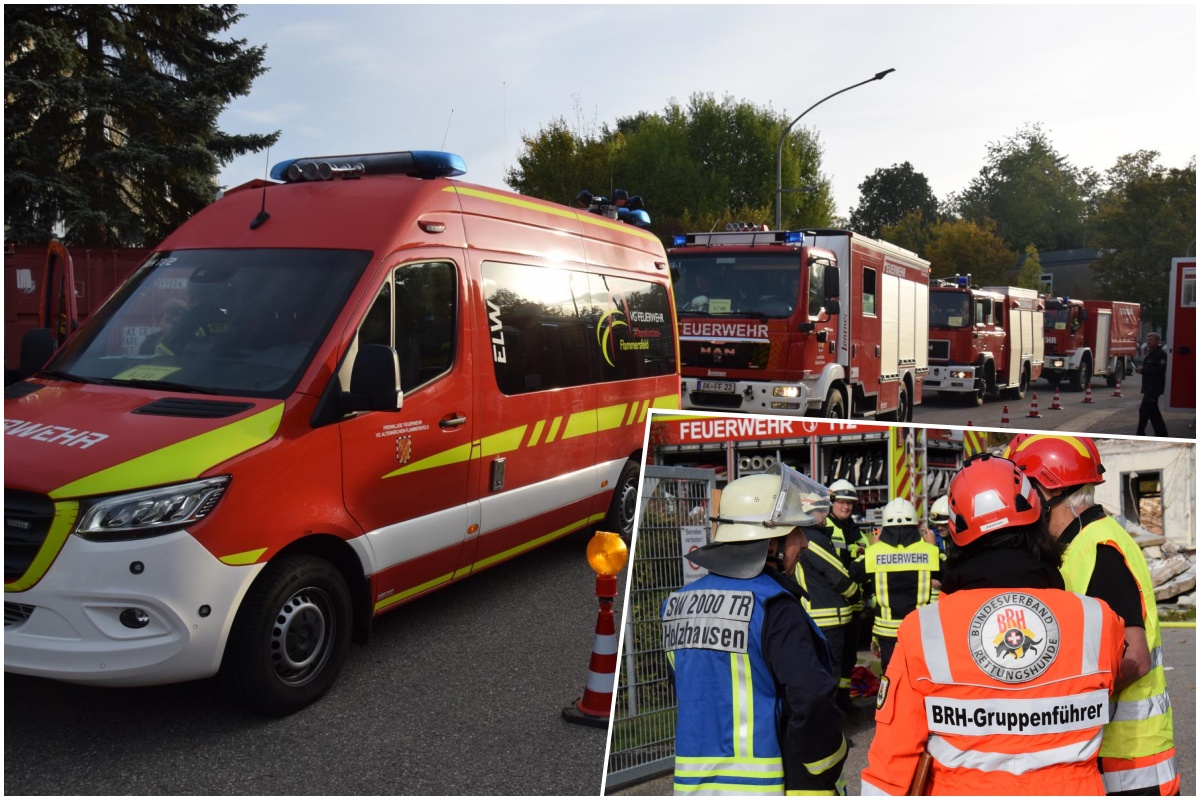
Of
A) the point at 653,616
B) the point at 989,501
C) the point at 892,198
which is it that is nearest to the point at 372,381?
the point at 653,616

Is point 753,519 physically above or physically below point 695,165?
below

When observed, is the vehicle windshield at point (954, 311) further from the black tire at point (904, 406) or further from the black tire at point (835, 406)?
the black tire at point (835, 406)

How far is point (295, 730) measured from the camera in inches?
186

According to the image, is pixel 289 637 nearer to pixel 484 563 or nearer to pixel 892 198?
pixel 484 563

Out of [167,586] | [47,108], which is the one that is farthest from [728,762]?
[47,108]

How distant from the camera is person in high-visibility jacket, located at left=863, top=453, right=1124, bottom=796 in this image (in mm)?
2502

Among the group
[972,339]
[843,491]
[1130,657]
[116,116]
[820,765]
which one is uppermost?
[116,116]

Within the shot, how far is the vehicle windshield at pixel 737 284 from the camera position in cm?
1236

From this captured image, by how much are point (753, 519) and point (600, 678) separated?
2.26 metres

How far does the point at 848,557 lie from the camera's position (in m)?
5.71

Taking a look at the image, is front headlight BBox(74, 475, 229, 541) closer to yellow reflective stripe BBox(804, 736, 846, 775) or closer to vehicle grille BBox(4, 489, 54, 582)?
vehicle grille BBox(4, 489, 54, 582)

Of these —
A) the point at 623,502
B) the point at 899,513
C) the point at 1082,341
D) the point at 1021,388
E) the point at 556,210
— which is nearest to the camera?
the point at 899,513

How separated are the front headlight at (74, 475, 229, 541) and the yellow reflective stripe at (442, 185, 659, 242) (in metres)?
2.49

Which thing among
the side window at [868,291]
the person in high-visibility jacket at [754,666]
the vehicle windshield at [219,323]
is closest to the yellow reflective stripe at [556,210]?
the vehicle windshield at [219,323]
